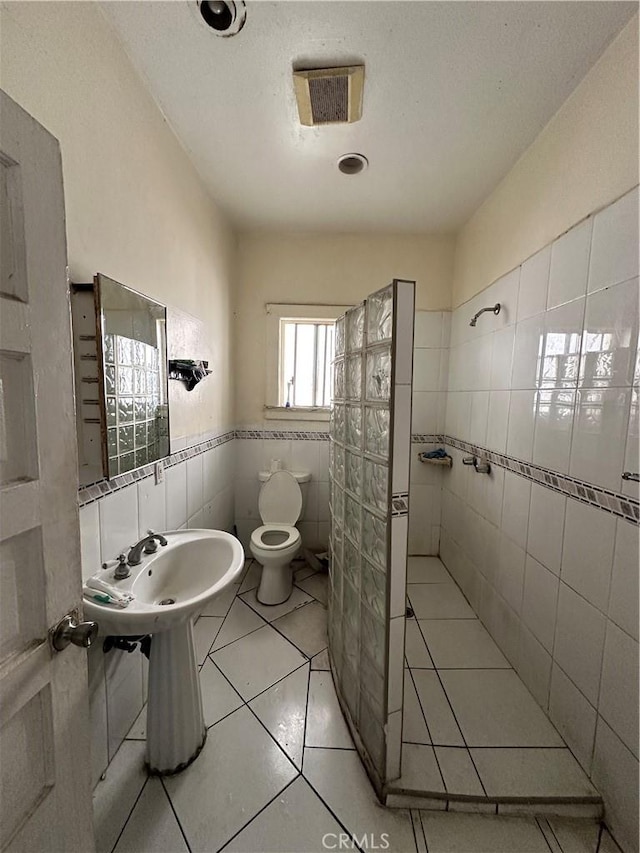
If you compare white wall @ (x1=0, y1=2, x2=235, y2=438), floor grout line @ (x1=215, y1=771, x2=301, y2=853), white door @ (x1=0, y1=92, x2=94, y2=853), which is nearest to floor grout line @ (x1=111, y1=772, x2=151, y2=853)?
floor grout line @ (x1=215, y1=771, x2=301, y2=853)

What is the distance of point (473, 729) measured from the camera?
1284mm

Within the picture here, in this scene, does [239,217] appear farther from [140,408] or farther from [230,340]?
[140,408]

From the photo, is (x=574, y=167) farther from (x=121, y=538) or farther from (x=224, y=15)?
(x=121, y=538)

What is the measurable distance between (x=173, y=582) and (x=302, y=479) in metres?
1.24

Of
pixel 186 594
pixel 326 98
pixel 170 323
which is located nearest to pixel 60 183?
pixel 170 323

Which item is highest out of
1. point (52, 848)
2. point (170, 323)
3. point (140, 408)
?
point (170, 323)

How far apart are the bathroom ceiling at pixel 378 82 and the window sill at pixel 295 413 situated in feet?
4.54

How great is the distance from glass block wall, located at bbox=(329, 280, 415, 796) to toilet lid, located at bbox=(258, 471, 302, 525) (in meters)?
0.94

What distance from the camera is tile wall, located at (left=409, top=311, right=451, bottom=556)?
97.3 inches

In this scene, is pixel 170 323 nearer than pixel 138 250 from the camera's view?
No

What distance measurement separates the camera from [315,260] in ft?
7.90

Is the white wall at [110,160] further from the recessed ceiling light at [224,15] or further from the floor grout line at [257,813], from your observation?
the floor grout line at [257,813]

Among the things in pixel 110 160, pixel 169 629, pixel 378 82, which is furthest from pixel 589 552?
pixel 110 160

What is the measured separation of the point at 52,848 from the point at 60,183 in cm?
125
